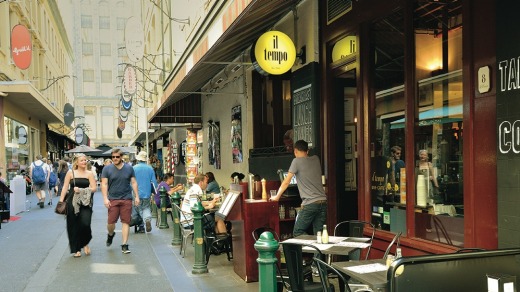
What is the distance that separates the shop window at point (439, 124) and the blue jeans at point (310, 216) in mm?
1432

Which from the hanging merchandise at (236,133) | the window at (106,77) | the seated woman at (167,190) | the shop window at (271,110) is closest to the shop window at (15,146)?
the seated woman at (167,190)

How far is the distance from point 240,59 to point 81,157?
15.3 ft

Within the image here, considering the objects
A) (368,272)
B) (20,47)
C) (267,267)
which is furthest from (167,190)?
(368,272)

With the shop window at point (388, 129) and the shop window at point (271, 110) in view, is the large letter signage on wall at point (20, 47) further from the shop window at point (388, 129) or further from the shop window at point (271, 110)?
the shop window at point (388, 129)

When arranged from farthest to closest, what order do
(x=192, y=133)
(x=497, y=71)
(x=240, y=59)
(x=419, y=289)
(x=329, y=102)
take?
1. (x=192, y=133)
2. (x=240, y=59)
3. (x=329, y=102)
4. (x=497, y=71)
5. (x=419, y=289)

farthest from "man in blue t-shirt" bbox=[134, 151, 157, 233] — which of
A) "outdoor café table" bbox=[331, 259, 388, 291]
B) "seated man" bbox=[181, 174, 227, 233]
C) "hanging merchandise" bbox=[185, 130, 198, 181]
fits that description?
"outdoor café table" bbox=[331, 259, 388, 291]

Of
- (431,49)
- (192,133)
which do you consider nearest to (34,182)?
(192,133)

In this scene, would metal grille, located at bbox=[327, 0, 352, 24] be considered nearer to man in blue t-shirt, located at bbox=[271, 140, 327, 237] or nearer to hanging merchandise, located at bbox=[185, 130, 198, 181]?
man in blue t-shirt, located at bbox=[271, 140, 327, 237]

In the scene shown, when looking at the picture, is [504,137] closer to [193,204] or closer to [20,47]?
[193,204]

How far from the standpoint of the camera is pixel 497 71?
15.7 ft

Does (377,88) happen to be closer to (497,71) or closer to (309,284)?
(497,71)

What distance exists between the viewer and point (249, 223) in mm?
7027

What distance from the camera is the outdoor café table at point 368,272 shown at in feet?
12.6

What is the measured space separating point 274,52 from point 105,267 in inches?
174
